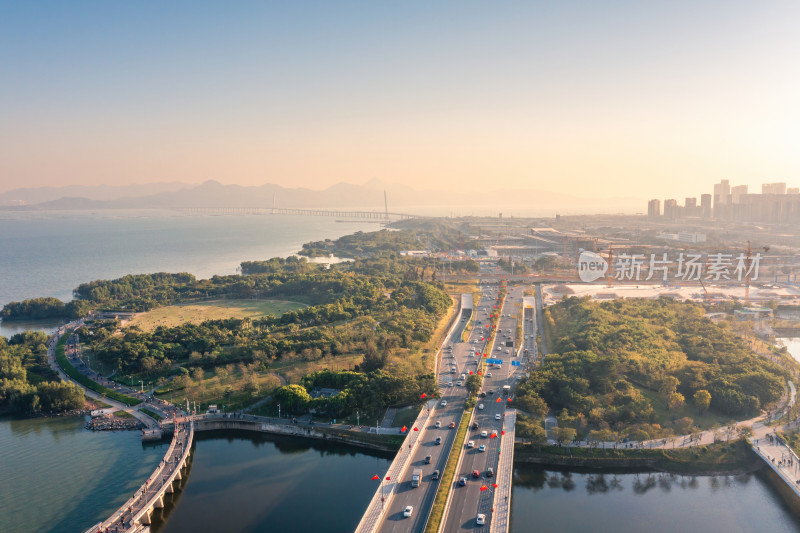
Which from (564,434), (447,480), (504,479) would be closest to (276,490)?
(447,480)

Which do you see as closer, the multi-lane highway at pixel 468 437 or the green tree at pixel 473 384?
the multi-lane highway at pixel 468 437

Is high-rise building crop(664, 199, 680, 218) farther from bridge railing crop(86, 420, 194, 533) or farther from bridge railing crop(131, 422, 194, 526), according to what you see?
bridge railing crop(86, 420, 194, 533)

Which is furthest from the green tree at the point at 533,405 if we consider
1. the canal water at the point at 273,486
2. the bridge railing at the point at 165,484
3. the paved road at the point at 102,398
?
the paved road at the point at 102,398

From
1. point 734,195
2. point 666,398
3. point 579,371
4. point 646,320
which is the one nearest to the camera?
point 666,398

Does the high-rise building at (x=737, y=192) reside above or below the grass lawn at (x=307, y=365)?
above

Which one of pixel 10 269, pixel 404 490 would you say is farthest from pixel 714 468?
pixel 10 269

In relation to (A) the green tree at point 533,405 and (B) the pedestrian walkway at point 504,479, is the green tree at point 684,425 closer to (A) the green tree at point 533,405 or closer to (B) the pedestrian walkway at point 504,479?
(A) the green tree at point 533,405

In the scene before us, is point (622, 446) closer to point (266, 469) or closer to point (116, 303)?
point (266, 469)
